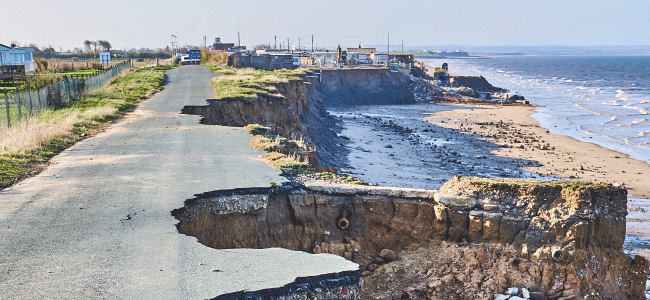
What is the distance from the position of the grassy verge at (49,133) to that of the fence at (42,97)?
51cm

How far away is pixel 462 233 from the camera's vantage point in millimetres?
10242

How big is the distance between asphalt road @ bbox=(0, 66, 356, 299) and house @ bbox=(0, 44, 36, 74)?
32.4 m

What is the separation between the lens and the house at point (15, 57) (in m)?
40.8

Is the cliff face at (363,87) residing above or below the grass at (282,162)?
below

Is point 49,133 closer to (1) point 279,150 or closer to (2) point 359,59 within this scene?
(1) point 279,150

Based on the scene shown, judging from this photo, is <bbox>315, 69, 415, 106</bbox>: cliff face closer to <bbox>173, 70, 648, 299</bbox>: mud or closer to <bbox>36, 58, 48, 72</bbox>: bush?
<bbox>36, 58, 48, 72</bbox>: bush

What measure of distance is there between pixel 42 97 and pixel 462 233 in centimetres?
1824

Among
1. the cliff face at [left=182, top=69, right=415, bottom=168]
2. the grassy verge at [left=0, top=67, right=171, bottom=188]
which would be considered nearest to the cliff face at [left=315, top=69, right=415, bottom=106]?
the cliff face at [left=182, top=69, right=415, bottom=168]

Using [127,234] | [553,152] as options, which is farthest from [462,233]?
[553,152]

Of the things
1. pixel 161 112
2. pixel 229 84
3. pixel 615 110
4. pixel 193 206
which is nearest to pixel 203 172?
pixel 193 206

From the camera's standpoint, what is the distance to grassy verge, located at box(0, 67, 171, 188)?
39.5ft

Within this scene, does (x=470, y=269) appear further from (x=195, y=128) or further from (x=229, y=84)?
(x=229, y=84)

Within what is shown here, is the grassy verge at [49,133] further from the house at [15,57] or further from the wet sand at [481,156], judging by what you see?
the house at [15,57]

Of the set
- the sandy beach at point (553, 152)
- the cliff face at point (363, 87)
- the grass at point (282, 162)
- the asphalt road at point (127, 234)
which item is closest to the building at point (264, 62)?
the cliff face at point (363, 87)
